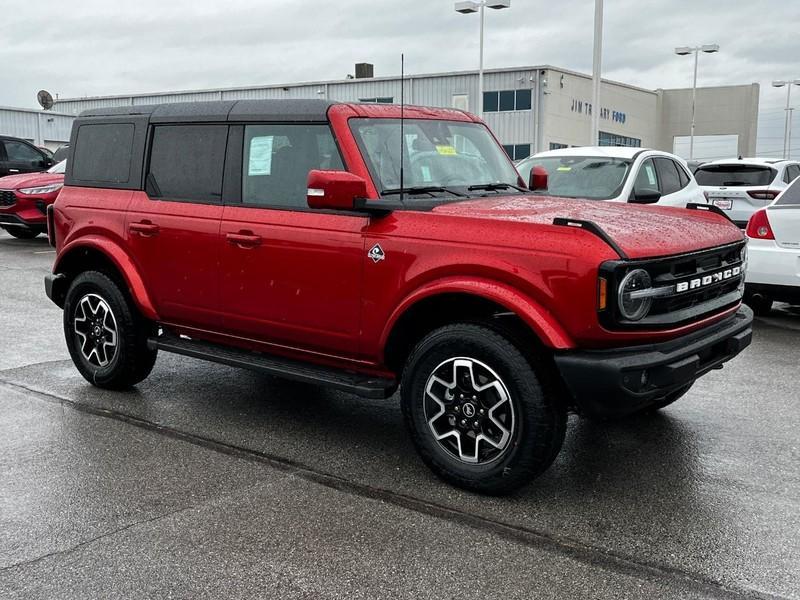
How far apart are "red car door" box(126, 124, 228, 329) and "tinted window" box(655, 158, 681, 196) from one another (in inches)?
268

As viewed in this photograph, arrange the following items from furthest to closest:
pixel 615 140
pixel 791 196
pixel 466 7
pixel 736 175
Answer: pixel 615 140 → pixel 466 7 → pixel 736 175 → pixel 791 196

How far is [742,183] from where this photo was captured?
15102 millimetres

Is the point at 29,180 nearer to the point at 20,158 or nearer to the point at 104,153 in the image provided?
the point at 20,158

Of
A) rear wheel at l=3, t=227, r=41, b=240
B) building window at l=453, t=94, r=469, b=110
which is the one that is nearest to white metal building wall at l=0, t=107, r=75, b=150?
building window at l=453, t=94, r=469, b=110

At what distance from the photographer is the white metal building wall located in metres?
45.6

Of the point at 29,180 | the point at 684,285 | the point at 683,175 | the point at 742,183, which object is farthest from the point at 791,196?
the point at 29,180

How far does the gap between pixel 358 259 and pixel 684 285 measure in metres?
1.63

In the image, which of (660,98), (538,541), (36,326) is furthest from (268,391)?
(660,98)

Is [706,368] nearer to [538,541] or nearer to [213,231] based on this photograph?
[538,541]

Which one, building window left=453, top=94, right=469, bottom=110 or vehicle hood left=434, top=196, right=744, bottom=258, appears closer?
vehicle hood left=434, top=196, right=744, bottom=258

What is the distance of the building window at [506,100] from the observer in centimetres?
4838

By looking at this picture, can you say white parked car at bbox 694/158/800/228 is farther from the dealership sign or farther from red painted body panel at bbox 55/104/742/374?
the dealership sign

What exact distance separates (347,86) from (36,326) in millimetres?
44871

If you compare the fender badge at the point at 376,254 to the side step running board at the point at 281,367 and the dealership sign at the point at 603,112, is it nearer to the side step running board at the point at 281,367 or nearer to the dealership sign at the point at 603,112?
the side step running board at the point at 281,367
